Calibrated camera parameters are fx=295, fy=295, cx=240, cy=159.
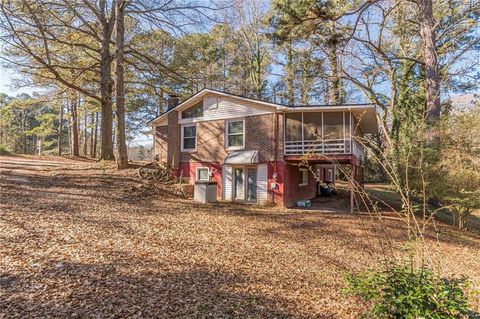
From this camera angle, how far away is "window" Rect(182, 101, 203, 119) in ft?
55.0

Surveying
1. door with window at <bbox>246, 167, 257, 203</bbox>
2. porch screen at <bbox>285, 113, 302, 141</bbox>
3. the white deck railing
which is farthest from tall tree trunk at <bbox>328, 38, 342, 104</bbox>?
door with window at <bbox>246, 167, 257, 203</bbox>

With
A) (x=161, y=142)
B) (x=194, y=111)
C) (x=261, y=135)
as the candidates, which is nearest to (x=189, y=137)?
(x=194, y=111)

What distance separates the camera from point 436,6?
56.2ft

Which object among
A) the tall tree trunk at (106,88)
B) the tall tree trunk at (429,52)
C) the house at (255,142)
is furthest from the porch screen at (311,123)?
the tall tree trunk at (106,88)

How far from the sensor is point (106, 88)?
15.5 metres

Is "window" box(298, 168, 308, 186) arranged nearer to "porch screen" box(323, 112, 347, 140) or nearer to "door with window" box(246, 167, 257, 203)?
"door with window" box(246, 167, 257, 203)

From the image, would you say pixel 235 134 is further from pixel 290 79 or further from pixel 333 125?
pixel 290 79

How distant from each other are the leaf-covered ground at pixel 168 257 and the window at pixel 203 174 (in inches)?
195

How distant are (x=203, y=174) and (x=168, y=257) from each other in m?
10.7

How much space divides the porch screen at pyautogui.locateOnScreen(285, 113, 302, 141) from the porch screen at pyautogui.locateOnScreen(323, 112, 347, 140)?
3.84 feet

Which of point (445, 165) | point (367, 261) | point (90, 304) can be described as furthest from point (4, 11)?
point (445, 165)

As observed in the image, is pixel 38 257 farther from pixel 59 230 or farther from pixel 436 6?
pixel 436 6

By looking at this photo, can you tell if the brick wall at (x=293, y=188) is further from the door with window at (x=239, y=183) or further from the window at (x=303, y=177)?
the door with window at (x=239, y=183)

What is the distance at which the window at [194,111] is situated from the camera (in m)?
16.8
